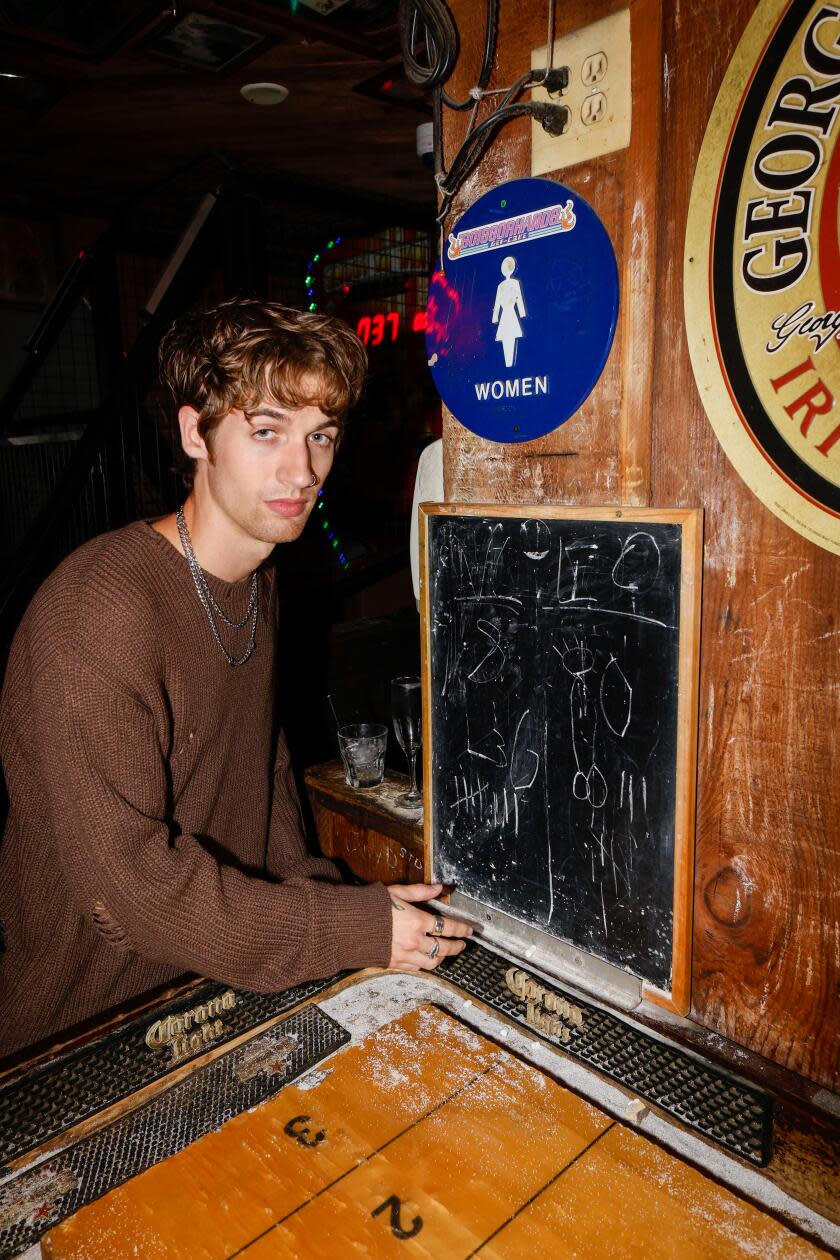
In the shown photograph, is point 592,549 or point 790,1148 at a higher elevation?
point 592,549

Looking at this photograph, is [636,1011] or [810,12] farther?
[636,1011]

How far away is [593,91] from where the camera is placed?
1.41m

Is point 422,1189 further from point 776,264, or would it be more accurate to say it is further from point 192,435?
point 192,435

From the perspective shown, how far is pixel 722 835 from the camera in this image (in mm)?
1382

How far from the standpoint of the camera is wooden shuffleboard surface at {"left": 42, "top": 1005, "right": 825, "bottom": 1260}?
3.05 feet

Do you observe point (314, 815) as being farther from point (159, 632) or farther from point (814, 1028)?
point (814, 1028)

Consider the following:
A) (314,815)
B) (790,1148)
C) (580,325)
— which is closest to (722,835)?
(790,1148)

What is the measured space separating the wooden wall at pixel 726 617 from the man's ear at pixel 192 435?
880mm

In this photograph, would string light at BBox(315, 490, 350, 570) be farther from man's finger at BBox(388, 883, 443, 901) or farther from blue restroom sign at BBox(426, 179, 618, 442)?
man's finger at BBox(388, 883, 443, 901)

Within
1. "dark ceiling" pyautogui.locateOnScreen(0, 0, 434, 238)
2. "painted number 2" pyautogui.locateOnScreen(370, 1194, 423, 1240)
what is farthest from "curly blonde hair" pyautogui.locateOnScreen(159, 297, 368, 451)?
"dark ceiling" pyautogui.locateOnScreen(0, 0, 434, 238)

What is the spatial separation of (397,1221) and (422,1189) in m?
0.05

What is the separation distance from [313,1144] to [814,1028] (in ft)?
2.80

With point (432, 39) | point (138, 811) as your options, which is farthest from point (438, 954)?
point (432, 39)

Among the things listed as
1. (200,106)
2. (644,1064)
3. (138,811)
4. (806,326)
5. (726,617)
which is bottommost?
(644,1064)
